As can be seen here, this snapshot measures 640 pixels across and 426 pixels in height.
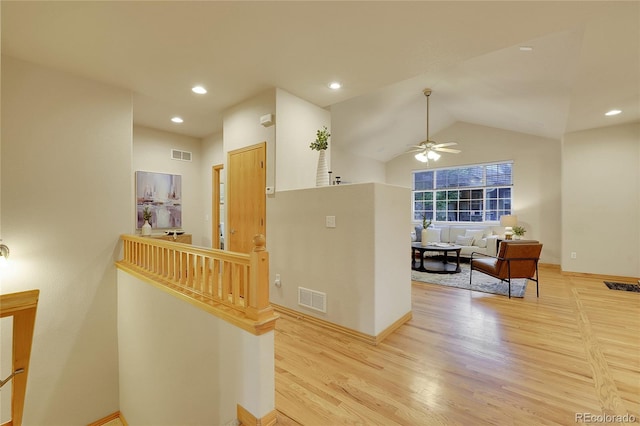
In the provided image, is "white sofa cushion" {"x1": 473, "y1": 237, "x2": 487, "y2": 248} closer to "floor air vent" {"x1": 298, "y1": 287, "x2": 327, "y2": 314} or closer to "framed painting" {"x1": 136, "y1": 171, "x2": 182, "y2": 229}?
"floor air vent" {"x1": 298, "y1": 287, "x2": 327, "y2": 314}

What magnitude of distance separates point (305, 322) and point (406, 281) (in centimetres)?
132

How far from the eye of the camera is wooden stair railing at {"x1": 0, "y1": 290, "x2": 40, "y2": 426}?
3.11 feet

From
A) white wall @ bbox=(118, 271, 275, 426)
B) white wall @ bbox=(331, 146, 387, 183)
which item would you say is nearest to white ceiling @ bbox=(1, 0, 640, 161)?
white wall @ bbox=(118, 271, 275, 426)

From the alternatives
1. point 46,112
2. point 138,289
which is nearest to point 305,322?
point 138,289

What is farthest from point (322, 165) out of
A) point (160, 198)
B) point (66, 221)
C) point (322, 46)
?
point (160, 198)

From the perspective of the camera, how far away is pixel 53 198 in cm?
293

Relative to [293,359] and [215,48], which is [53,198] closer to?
[215,48]

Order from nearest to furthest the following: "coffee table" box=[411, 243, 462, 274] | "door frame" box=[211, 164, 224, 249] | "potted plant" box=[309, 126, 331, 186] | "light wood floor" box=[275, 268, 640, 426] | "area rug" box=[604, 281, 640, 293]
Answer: "light wood floor" box=[275, 268, 640, 426], "potted plant" box=[309, 126, 331, 186], "area rug" box=[604, 281, 640, 293], "door frame" box=[211, 164, 224, 249], "coffee table" box=[411, 243, 462, 274]

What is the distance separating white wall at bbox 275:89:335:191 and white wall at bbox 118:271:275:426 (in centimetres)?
195

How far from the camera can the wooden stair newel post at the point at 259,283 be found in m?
1.68

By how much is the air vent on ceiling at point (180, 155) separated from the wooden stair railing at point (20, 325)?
4.95 m

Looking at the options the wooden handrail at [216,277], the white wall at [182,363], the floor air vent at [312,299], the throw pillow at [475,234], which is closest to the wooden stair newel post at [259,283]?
the wooden handrail at [216,277]

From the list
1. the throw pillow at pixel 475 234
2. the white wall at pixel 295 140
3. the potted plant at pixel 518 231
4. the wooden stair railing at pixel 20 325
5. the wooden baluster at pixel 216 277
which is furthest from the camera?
the throw pillow at pixel 475 234

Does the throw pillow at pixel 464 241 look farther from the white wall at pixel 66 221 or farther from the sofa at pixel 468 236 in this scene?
the white wall at pixel 66 221
